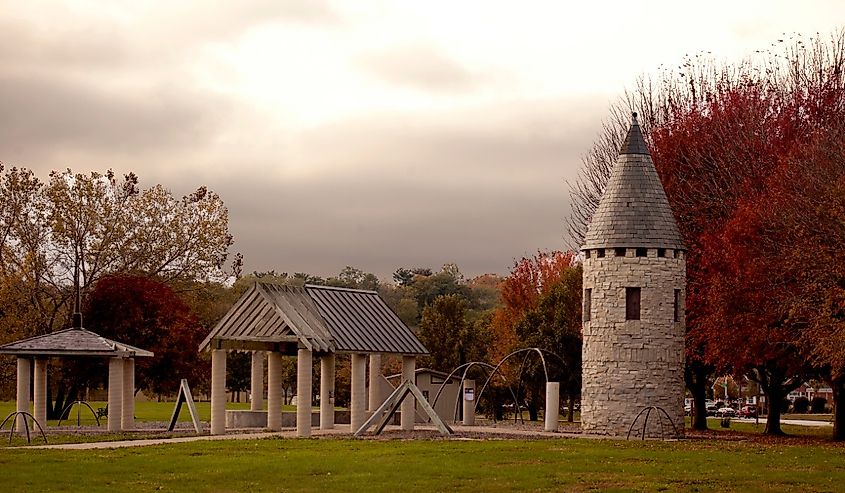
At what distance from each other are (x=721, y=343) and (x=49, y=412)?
106ft

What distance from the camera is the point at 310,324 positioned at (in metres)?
40.4

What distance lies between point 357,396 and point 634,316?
9.14 metres

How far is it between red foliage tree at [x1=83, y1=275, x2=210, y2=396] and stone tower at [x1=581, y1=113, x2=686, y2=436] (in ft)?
67.1

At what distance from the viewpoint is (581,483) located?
84.2ft

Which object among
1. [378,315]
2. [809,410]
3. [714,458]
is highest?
[378,315]

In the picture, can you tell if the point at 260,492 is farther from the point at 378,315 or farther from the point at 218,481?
the point at 378,315

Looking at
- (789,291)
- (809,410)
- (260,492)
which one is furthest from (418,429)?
(809,410)

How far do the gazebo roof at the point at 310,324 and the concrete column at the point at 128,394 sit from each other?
3.72 m

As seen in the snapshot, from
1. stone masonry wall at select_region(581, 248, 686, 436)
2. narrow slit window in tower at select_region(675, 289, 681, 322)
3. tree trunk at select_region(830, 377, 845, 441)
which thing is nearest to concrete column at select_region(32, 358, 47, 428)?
stone masonry wall at select_region(581, 248, 686, 436)

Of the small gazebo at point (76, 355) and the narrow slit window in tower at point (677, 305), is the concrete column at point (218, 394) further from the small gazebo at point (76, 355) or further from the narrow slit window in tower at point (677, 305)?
the narrow slit window in tower at point (677, 305)

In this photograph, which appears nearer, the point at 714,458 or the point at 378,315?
the point at 714,458

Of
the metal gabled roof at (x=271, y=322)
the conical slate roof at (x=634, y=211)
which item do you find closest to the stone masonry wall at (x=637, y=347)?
the conical slate roof at (x=634, y=211)

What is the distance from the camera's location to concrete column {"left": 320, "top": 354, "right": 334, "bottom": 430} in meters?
42.4

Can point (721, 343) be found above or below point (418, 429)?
above
